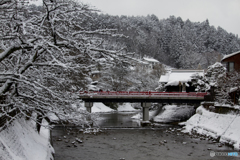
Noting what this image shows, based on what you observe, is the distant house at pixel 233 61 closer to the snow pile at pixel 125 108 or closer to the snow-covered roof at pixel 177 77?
the snow-covered roof at pixel 177 77

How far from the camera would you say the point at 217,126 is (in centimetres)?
2989

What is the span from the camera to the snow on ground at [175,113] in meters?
47.4

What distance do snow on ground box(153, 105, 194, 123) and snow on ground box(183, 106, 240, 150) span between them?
340 inches

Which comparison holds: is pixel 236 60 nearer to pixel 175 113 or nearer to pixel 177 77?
Answer: pixel 175 113

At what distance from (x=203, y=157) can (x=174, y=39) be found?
100623 mm

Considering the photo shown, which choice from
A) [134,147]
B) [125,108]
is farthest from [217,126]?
[125,108]

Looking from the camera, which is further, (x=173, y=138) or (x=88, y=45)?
(x=173, y=138)

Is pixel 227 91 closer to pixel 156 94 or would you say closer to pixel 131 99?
pixel 156 94

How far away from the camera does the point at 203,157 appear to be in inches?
790

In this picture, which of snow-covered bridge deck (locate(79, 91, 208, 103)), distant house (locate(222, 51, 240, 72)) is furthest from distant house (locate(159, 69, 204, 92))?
distant house (locate(222, 51, 240, 72))

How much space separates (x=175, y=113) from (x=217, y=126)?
19.7m

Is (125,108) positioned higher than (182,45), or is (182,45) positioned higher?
(182,45)

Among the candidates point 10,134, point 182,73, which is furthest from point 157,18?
point 10,134

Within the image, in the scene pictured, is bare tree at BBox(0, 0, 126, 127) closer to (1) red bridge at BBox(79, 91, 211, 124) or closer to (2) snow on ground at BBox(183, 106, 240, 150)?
(2) snow on ground at BBox(183, 106, 240, 150)
